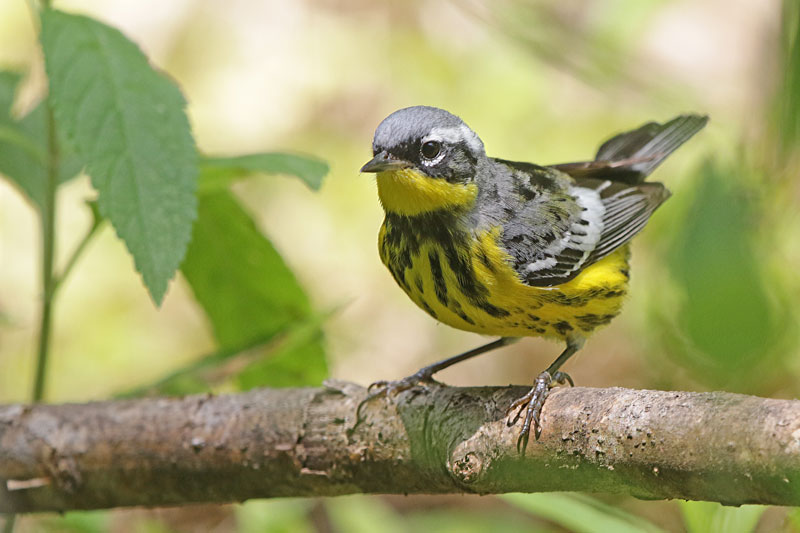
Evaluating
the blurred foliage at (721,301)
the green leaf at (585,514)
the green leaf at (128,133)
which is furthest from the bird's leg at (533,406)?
the blurred foliage at (721,301)

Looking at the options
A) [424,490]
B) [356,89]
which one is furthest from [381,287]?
[424,490]

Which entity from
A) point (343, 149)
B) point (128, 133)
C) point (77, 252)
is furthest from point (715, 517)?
point (343, 149)

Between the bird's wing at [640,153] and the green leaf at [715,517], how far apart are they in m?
2.22

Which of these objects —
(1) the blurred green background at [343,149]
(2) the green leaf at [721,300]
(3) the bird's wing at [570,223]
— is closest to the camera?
(2) the green leaf at [721,300]

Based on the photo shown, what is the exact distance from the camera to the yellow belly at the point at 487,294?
10.2ft

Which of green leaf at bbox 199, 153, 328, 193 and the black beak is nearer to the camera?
green leaf at bbox 199, 153, 328, 193

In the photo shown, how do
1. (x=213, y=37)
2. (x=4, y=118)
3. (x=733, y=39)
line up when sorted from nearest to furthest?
(x=4, y=118), (x=213, y=37), (x=733, y=39)

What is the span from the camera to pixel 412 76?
779 cm

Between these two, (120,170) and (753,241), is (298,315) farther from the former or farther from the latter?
(753,241)

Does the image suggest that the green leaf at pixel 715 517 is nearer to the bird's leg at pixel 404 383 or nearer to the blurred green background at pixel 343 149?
the bird's leg at pixel 404 383

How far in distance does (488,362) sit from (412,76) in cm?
268

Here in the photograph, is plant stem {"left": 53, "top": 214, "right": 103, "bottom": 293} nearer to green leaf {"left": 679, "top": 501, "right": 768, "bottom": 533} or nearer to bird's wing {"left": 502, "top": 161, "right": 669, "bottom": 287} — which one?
bird's wing {"left": 502, "top": 161, "right": 669, "bottom": 287}

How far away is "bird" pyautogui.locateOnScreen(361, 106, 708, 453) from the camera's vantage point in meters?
3.11

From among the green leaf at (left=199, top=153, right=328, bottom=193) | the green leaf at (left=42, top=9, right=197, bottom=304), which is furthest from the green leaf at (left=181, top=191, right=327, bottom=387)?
the green leaf at (left=42, top=9, right=197, bottom=304)
